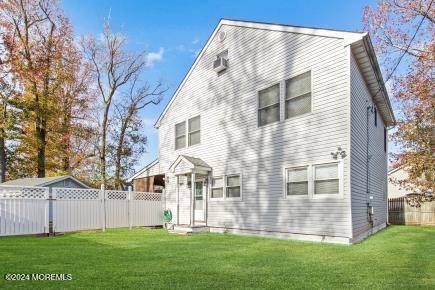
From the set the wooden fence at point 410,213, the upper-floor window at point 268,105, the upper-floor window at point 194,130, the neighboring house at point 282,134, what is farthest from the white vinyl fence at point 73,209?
the wooden fence at point 410,213

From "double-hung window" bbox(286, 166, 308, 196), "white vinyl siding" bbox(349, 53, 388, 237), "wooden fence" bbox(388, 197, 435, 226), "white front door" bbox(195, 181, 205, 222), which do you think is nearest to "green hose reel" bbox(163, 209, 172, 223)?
"white front door" bbox(195, 181, 205, 222)

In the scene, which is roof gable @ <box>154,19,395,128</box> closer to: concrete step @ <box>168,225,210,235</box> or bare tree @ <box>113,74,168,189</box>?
concrete step @ <box>168,225,210,235</box>

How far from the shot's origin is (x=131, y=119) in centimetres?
2648

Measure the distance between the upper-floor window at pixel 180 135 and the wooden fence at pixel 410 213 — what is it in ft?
39.7

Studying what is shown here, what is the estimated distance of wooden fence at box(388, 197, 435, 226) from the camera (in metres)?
18.0

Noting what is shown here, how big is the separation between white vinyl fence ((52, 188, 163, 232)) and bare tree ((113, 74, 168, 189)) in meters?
9.90

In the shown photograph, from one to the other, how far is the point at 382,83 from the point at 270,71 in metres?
3.90

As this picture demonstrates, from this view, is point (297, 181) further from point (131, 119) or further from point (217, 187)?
point (131, 119)

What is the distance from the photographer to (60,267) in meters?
5.84

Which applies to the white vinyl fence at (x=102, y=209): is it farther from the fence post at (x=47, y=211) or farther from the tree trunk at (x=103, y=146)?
the tree trunk at (x=103, y=146)

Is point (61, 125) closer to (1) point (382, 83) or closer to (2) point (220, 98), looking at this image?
(2) point (220, 98)

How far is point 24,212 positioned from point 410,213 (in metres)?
18.1

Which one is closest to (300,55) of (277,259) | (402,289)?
(277,259)

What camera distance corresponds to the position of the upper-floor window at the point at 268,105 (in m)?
11.3
